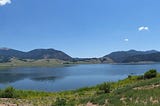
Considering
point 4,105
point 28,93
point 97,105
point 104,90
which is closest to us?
point 97,105

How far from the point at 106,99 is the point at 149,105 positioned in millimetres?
5378

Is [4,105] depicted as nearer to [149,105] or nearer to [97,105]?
[97,105]

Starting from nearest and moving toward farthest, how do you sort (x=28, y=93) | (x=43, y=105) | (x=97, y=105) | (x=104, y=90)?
1. (x=97, y=105)
2. (x=43, y=105)
3. (x=104, y=90)
4. (x=28, y=93)

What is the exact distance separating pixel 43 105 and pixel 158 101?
37.9 feet

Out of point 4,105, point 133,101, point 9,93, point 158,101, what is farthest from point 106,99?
point 9,93

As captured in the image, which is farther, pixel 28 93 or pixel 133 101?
pixel 28 93

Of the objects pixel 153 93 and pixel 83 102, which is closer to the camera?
pixel 153 93

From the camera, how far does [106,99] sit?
24.9m

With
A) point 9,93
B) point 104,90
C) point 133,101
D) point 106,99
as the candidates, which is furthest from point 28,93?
point 133,101

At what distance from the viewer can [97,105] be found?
23875mm

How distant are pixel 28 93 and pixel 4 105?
64.8 ft

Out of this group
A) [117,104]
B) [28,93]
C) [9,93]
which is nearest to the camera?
[117,104]

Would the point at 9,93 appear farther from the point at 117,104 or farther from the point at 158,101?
the point at 158,101

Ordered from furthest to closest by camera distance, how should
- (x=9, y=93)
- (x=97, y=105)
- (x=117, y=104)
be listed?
(x=9, y=93) < (x=97, y=105) < (x=117, y=104)
